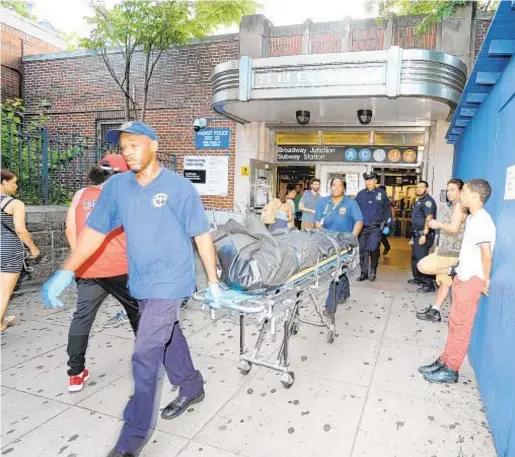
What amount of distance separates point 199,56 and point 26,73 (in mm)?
5928

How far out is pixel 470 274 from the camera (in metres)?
3.50

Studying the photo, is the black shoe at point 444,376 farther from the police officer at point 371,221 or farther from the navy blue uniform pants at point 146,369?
the police officer at point 371,221

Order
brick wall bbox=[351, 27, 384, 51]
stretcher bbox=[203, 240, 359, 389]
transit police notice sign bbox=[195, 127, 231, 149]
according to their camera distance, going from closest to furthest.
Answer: stretcher bbox=[203, 240, 359, 389]
brick wall bbox=[351, 27, 384, 51]
transit police notice sign bbox=[195, 127, 231, 149]

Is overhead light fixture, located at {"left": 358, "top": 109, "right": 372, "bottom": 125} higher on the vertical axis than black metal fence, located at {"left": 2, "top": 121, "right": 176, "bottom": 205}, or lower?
higher

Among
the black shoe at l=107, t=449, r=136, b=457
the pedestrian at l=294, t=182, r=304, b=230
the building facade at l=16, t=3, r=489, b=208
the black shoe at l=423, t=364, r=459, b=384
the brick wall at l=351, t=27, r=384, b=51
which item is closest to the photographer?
the black shoe at l=107, t=449, r=136, b=457

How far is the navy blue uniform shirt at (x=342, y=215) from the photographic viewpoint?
5602mm

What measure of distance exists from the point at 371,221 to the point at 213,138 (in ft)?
16.0

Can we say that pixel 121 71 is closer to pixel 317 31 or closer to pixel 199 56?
pixel 199 56

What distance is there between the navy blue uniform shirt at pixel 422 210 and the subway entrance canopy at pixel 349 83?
1.87 meters

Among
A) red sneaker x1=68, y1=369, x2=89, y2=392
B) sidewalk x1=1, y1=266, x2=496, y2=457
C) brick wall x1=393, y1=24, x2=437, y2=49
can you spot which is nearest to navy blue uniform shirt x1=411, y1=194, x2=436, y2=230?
sidewalk x1=1, y1=266, x2=496, y2=457

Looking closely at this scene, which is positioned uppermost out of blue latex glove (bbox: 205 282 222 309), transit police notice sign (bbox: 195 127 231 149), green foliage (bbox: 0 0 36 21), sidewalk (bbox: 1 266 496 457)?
green foliage (bbox: 0 0 36 21)

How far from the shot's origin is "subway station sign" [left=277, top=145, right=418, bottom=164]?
9648 millimetres

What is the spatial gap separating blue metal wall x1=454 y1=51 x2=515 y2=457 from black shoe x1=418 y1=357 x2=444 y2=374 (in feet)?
1.06

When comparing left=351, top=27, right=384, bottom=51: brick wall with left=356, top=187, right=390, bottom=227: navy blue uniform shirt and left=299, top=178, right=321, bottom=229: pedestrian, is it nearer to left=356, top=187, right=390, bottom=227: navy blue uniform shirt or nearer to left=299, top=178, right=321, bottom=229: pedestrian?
left=299, top=178, right=321, bottom=229: pedestrian
